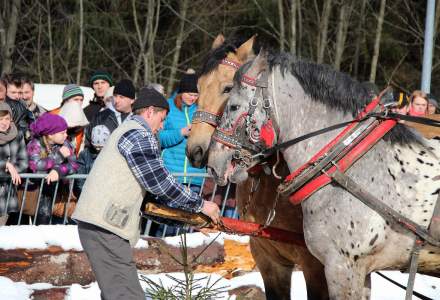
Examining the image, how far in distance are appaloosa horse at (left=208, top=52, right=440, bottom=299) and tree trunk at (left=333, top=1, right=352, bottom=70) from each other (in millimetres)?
10463

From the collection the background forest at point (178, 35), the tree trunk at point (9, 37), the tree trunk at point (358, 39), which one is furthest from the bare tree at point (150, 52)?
the tree trunk at point (358, 39)

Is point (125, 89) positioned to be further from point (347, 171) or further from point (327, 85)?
point (347, 171)

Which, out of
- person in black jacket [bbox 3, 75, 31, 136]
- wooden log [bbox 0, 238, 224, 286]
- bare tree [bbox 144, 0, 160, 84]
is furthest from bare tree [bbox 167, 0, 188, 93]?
wooden log [bbox 0, 238, 224, 286]

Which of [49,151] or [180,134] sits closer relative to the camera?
[49,151]

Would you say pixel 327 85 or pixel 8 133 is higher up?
pixel 327 85

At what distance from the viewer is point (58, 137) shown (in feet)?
23.6

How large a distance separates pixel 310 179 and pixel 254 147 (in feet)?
1.38

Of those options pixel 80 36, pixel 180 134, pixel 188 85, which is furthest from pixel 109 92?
pixel 80 36

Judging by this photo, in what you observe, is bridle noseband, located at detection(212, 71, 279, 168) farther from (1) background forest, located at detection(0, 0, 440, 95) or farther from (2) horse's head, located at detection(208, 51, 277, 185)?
(1) background forest, located at detection(0, 0, 440, 95)

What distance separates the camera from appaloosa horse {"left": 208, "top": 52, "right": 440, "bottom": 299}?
4383 millimetres

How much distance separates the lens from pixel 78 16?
1695 centimetres

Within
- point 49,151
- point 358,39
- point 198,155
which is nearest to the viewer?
point 198,155

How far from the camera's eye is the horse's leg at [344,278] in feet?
14.3

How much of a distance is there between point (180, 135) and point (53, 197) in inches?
A: 52.3
